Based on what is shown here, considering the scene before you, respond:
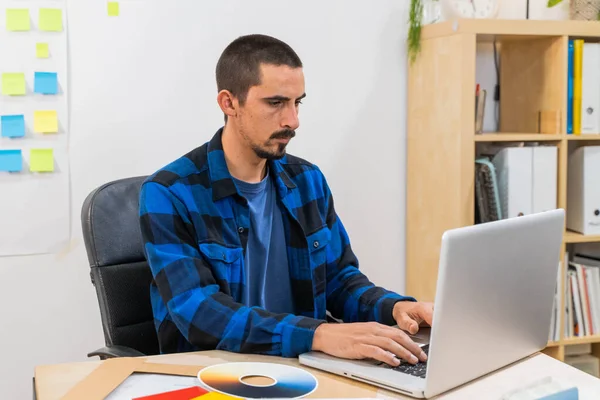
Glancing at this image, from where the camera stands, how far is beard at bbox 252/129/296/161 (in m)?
1.82

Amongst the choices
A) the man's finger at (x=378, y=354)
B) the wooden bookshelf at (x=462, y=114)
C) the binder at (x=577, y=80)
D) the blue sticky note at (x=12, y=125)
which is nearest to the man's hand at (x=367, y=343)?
the man's finger at (x=378, y=354)

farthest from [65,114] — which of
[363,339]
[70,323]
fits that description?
[363,339]

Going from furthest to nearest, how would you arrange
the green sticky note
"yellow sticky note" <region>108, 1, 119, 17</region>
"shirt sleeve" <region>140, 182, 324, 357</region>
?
"yellow sticky note" <region>108, 1, 119, 17</region>
the green sticky note
"shirt sleeve" <region>140, 182, 324, 357</region>

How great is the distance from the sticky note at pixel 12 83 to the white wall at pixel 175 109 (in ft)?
0.56

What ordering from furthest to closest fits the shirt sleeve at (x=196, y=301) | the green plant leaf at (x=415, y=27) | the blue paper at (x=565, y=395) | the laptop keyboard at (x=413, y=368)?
the green plant leaf at (x=415, y=27)
the shirt sleeve at (x=196, y=301)
the laptop keyboard at (x=413, y=368)
the blue paper at (x=565, y=395)

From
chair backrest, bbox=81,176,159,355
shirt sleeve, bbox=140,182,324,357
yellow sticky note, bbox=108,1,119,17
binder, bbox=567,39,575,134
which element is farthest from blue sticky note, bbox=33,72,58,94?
binder, bbox=567,39,575,134

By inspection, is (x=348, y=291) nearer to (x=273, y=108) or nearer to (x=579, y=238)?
(x=273, y=108)

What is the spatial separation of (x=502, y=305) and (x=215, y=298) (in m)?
0.58

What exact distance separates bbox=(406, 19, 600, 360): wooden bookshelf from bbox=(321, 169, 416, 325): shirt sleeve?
78cm

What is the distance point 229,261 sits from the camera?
5.69 feet

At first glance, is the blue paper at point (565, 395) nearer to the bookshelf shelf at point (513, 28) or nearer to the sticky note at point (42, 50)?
the bookshelf shelf at point (513, 28)

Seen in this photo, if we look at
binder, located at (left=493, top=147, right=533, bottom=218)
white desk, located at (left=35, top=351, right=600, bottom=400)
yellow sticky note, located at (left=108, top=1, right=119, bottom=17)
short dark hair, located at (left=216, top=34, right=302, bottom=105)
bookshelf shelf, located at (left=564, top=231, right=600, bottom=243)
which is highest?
yellow sticky note, located at (left=108, top=1, right=119, bottom=17)

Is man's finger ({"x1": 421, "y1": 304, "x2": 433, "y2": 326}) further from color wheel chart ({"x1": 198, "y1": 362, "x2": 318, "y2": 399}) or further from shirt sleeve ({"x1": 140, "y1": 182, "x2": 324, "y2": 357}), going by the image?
color wheel chart ({"x1": 198, "y1": 362, "x2": 318, "y2": 399})

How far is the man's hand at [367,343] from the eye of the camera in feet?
4.46
